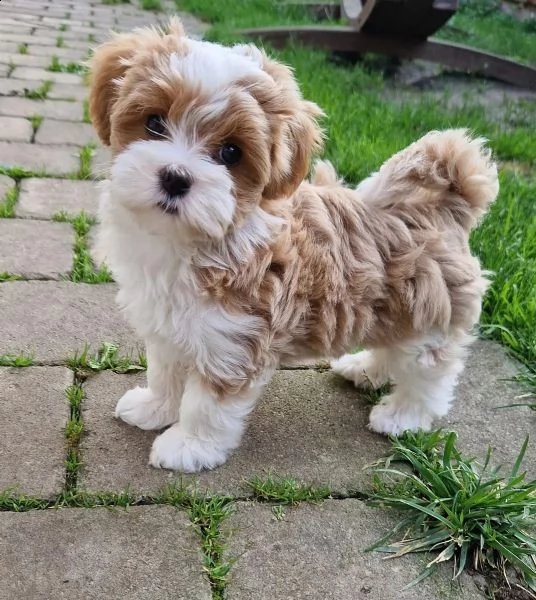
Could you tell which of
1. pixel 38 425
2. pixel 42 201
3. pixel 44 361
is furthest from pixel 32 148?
pixel 38 425

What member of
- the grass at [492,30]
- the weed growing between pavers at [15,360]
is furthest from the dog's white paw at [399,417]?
the grass at [492,30]

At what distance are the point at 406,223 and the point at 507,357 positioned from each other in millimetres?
1207

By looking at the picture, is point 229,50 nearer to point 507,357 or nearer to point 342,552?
point 342,552

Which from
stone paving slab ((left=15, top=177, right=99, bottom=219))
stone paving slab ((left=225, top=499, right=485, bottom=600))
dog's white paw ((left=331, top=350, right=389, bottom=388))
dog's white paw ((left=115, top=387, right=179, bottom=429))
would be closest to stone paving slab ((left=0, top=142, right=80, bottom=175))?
stone paving slab ((left=15, top=177, right=99, bottom=219))

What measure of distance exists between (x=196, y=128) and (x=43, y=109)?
398cm

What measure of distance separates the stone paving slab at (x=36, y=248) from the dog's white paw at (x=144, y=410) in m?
1.08

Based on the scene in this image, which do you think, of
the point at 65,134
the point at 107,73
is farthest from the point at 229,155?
the point at 65,134

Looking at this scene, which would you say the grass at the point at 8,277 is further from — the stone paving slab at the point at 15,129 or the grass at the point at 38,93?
the grass at the point at 38,93

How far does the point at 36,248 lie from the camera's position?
3.76 meters

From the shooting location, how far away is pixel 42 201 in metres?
4.25

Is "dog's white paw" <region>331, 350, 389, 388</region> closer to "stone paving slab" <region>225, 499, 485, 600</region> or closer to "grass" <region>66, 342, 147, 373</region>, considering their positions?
"stone paving slab" <region>225, 499, 485, 600</region>

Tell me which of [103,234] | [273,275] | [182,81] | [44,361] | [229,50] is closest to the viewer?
[182,81]

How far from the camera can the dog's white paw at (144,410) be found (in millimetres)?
2756

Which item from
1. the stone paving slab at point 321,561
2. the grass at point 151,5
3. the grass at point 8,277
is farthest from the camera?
the grass at point 151,5
